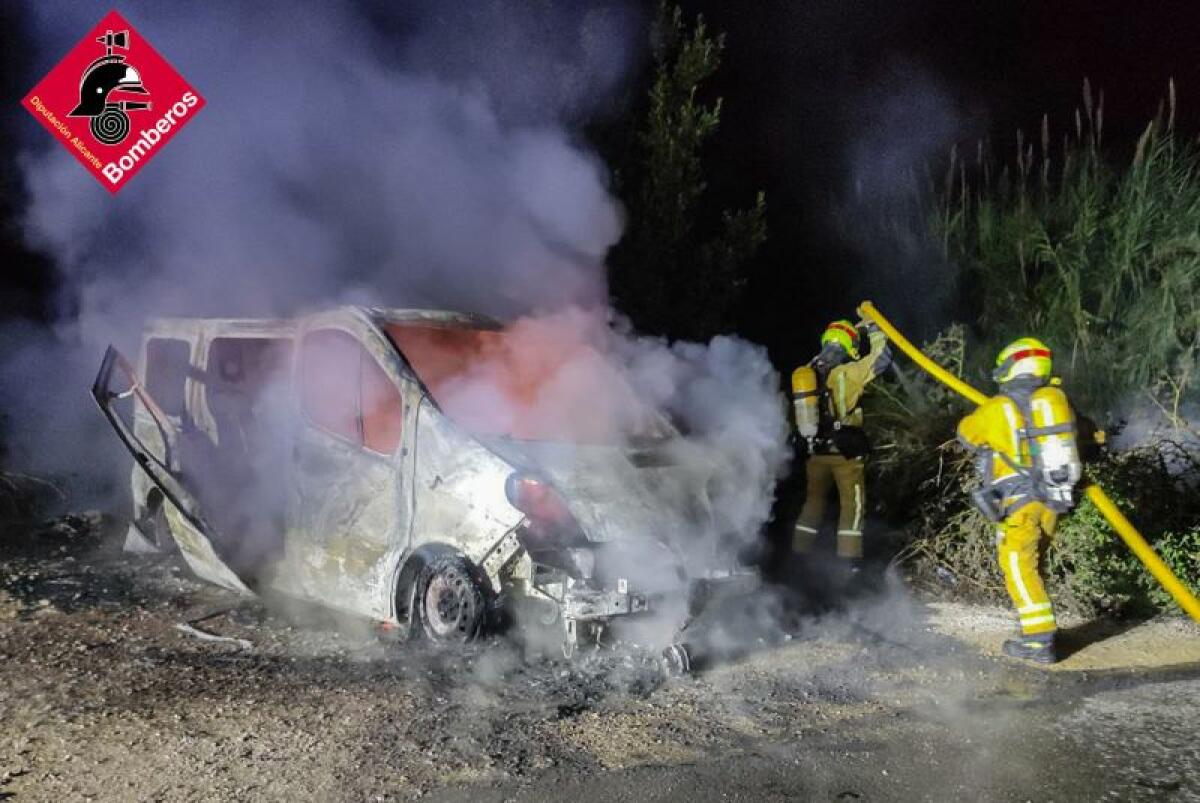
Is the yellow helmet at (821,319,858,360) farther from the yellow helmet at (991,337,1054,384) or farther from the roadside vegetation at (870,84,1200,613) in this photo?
the yellow helmet at (991,337,1054,384)

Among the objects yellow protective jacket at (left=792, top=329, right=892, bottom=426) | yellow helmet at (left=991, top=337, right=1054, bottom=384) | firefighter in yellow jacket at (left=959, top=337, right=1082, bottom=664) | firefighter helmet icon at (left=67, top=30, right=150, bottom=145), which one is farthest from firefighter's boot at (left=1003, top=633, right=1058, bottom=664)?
firefighter helmet icon at (left=67, top=30, right=150, bottom=145)

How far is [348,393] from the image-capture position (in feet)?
17.8

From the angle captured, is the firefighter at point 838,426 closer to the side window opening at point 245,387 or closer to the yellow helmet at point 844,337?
the yellow helmet at point 844,337

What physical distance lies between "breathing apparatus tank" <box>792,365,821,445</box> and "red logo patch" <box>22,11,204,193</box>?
5623 millimetres

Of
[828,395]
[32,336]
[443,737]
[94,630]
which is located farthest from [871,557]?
[32,336]

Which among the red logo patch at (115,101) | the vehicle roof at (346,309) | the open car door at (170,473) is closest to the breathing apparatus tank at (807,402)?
the vehicle roof at (346,309)

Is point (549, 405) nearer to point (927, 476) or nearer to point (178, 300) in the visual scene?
point (927, 476)

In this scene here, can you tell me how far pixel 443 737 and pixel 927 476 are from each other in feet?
14.9

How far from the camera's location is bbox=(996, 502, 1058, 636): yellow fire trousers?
5164mm

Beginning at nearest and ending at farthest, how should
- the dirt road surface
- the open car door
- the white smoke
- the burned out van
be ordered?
the dirt road surface < the burned out van < the open car door < the white smoke

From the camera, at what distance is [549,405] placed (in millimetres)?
5359

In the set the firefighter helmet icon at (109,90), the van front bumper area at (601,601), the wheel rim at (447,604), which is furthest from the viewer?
the firefighter helmet icon at (109,90)

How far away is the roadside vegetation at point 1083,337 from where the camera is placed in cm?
626

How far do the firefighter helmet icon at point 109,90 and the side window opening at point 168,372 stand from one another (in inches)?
98.3
